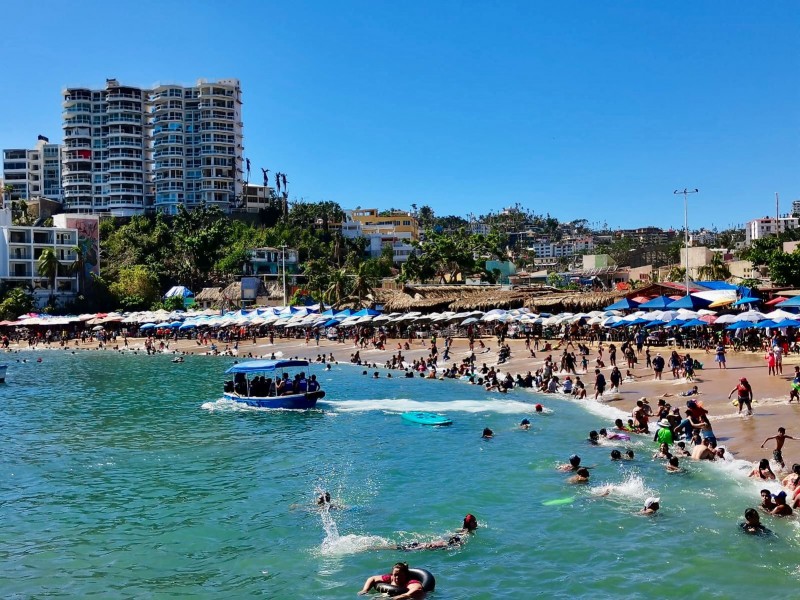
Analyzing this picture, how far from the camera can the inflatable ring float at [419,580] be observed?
12758mm

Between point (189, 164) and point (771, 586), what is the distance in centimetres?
12616

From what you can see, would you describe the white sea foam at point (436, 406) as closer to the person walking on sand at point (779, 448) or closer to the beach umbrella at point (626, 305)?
the person walking on sand at point (779, 448)

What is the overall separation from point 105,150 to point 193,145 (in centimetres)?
1550

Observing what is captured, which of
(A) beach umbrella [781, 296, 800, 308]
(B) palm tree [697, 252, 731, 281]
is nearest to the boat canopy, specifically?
(A) beach umbrella [781, 296, 800, 308]

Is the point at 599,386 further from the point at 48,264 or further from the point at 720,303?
the point at 48,264

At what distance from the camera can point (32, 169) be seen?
145m

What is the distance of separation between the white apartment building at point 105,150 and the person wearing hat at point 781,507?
12318 cm

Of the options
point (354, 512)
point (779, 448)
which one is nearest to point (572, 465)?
point (779, 448)

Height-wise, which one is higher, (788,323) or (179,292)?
(179,292)

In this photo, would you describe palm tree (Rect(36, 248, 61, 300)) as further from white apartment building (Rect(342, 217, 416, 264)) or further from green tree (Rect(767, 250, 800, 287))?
green tree (Rect(767, 250, 800, 287))

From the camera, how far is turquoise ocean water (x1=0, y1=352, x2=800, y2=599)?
13.7 meters

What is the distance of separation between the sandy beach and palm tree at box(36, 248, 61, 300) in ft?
133

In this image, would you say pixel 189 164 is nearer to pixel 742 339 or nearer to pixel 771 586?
pixel 742 339

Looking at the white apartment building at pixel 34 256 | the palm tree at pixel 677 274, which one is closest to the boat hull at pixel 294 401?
the palm tree at pixel 677 274
